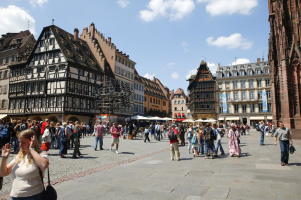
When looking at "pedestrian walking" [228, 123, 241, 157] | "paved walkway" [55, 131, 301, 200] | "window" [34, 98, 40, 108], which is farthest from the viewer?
"window" [34, 98, 40, 108]

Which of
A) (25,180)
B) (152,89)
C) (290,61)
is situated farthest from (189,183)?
(152,89)

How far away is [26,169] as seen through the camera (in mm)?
2926

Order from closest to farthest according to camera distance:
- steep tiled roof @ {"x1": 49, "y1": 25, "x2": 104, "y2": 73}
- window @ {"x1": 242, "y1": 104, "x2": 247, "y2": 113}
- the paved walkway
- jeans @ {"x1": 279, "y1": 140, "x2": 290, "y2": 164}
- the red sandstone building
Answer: the paved walkway, jeans @ {"x1": 279, "y1": 140, "x2": 290, "y2": 164}, the red sandstone building, steep tiled roof @ {"x1": 49, "y1": 25, "x2": 104, "y2": 73}, window @ {"x1": 242, "y1": 104, "x2": 247, "y2": 113}

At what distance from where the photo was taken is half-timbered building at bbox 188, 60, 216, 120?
62.5 m

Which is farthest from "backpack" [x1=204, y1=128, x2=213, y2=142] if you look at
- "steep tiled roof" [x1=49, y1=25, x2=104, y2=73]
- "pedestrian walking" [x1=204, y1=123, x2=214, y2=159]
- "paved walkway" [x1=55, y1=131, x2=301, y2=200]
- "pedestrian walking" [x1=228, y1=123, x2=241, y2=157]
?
"steep tiled roof" [x1=49, y1=25, x2=104, y2=73]

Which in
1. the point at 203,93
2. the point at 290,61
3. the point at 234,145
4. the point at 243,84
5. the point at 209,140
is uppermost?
the point at 243,84

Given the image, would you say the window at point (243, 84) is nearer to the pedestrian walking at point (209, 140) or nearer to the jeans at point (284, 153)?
the pedestrian walking at point (209, 140)

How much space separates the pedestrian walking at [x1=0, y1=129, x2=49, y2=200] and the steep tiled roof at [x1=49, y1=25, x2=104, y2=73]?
36.4 meters

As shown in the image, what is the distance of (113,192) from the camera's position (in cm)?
577

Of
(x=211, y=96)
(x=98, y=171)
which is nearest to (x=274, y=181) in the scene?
(x=98, y=171)

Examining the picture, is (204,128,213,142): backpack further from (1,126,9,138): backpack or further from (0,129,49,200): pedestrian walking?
(1,126,9,138): backpack

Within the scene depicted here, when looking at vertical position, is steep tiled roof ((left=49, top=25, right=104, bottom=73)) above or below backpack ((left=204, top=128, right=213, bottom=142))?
above

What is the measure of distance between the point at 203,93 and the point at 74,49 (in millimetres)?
35416

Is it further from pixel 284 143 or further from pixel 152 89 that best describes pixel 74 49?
pixel 284 143
